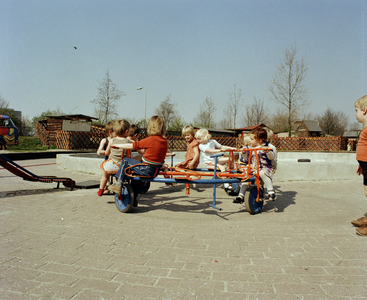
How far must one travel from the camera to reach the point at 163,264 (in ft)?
8.89

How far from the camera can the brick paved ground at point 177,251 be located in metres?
2.26

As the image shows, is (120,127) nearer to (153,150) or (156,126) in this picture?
(156,126)

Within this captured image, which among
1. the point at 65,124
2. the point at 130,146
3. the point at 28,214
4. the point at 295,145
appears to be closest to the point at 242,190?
the point at 130,146

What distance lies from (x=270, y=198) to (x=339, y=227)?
1.09m

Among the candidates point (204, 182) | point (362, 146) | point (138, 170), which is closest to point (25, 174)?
point (138, 170)

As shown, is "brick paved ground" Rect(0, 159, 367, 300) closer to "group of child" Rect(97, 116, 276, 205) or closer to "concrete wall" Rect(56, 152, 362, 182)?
"group of child" Rect(97, 116, 276, 205)

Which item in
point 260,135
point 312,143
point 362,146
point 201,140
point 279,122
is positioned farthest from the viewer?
point 279,122

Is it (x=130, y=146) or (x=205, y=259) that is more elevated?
(x=130, y=146)

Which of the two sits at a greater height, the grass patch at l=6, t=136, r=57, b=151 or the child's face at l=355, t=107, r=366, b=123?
the child's face at l=355, t=107, r=366, b=123

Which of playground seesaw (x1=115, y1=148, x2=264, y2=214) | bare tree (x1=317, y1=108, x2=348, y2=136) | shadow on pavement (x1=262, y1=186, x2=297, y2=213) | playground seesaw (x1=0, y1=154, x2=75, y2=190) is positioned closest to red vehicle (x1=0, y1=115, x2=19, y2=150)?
playground seesaw (x1=0, y1=154, x2=75, y2=190)

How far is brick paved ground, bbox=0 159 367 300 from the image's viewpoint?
226 cm

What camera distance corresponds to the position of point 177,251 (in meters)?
3.03

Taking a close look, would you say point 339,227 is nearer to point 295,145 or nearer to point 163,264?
point 163,264

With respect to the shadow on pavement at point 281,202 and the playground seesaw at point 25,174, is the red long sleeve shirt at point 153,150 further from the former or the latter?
the playground seesaw at point 25,174
